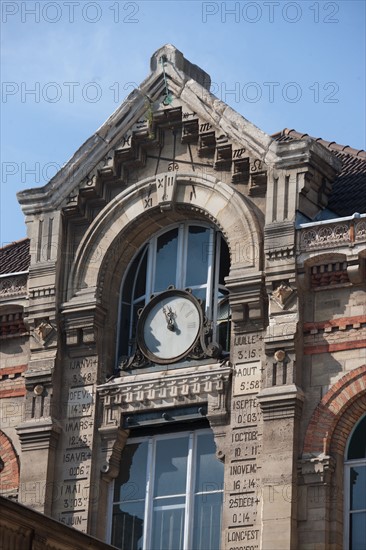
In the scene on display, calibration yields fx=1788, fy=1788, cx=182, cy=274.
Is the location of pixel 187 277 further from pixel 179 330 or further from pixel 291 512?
pixel 291 512

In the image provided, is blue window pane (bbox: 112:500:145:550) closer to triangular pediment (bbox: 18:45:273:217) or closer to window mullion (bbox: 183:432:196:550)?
window mullion (bbox: 183:432:196:550)

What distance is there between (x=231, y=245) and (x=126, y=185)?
3.05 metres

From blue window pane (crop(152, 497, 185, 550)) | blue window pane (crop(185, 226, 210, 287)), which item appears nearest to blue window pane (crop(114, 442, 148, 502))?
blue window pane (crop(152, 497, 185, 550))

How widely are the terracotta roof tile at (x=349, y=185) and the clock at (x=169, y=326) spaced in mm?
3429

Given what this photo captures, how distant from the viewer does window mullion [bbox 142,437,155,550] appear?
110 feet

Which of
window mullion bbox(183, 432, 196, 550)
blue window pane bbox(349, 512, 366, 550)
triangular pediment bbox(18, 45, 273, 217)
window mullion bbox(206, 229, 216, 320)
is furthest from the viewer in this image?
triangular pediment bbox(18, 45, 273, 217)

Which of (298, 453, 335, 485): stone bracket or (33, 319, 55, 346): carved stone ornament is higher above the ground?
(33, 319, 55, 346): carved stone ornament

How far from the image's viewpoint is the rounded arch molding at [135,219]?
1374 inches

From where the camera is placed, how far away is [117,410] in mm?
34500

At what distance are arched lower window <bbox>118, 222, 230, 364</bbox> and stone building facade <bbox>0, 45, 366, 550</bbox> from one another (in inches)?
1.5

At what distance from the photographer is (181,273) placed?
35.3 m

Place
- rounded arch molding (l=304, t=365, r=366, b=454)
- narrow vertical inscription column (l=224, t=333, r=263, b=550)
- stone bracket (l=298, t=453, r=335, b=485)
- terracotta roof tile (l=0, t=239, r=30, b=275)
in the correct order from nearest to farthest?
stone bracket (l=298, t=453, r=335, b=485) → narrow vertical inscription column (l=224, t=333, r=263, b=550) → rounded arch molding (l=304, t=365, r=366, b=454) → terracotta roof tile (l=0, t=239, r=30, b=275)

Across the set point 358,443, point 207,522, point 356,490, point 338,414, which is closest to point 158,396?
point 207,522

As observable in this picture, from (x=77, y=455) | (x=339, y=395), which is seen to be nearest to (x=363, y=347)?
(x=339, y=395)
